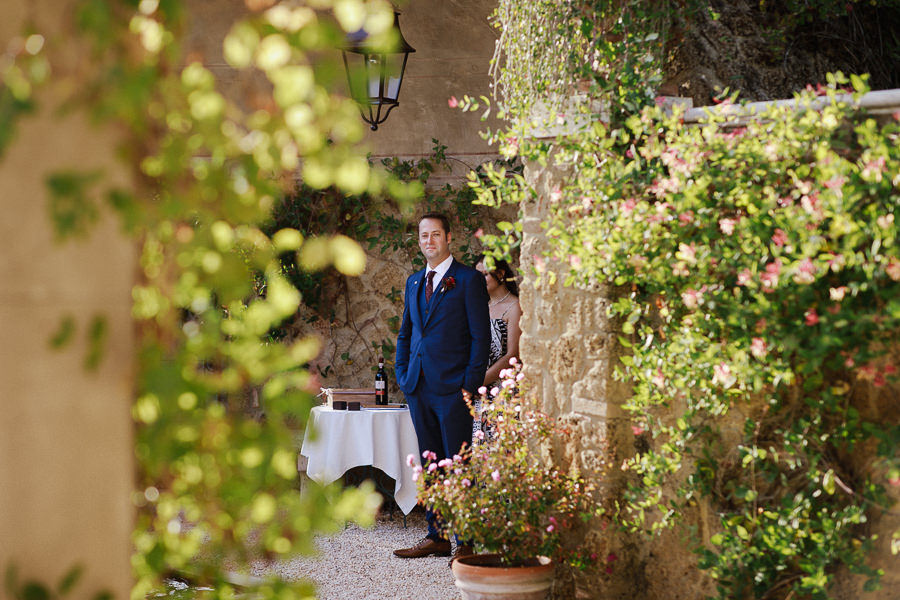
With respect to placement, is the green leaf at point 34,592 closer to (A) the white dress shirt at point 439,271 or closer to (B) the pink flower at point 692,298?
(B) the pink flower at point 692,298

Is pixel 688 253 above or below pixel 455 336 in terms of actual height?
above

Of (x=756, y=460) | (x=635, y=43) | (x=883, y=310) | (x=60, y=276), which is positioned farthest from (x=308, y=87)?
(x=635, y=43)

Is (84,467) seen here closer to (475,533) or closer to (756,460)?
(756,460)

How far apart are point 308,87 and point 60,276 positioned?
0.37 meters

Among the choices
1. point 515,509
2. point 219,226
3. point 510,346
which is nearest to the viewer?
point 219,226

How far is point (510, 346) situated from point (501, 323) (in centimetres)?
17

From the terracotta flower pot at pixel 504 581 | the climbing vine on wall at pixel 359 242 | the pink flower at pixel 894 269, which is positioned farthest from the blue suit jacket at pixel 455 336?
the pink flower at pixel 894 269

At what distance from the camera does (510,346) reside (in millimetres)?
5410

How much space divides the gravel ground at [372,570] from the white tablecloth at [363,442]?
32cm

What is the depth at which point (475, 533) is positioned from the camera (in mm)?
3475

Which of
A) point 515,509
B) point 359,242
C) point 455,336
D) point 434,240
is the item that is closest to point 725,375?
point 515,509

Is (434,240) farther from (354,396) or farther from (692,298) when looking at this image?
(692,298)

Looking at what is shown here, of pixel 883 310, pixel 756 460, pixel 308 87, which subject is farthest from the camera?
pixel 756 460

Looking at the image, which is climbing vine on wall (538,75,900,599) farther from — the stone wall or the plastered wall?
the plastered wall
